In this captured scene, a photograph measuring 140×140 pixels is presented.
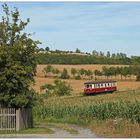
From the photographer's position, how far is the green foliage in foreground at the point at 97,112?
35219 mm

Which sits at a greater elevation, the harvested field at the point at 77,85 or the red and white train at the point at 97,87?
the harvested field at the point at 77,85

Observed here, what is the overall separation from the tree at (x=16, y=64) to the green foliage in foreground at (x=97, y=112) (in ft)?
25.8

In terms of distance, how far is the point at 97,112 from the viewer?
39.5 metres

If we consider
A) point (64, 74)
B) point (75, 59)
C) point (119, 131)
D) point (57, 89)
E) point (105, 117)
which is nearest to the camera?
point (119, 131)

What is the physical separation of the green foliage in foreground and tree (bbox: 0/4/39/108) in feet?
25.8

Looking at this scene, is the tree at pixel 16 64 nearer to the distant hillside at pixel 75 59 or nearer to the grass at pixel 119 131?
the grass at pixel 119 131

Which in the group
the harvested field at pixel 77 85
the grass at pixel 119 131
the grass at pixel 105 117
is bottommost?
the grass at pixel 119 131

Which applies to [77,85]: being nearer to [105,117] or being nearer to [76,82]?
[76,82]

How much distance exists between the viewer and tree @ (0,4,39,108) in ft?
89.4

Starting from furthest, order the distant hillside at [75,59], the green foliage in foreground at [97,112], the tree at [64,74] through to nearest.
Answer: the distant hillside at [75,59] < the tree at [64,74] < the green foliage in foreground at [97,112]

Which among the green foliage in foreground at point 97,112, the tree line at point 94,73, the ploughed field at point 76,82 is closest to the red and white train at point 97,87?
the ploughed field at point 76,82

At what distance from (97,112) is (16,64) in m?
13.8

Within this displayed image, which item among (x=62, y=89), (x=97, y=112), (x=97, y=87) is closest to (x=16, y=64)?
(x=97, y=112)

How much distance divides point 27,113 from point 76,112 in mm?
13657
